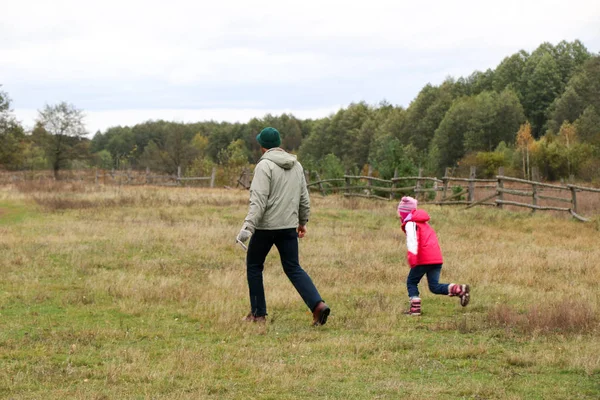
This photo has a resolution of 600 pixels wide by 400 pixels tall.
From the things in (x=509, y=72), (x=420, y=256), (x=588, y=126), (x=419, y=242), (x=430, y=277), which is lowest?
(x=430, y=277)

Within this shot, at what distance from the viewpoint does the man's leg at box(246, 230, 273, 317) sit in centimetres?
713

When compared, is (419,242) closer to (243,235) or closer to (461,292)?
(461,292)

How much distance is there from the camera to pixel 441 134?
8150 centimetres

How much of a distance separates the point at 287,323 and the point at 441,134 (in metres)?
76.4

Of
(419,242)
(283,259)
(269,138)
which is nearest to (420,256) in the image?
(419,242)

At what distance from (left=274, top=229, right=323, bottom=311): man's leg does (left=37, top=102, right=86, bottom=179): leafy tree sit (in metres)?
52.6

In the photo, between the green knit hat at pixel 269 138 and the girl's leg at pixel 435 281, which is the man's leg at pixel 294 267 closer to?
the green knit hat at pixel 269 138

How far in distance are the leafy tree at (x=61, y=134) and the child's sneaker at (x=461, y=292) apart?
52488 millimetres

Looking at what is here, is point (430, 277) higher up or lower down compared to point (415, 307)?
higher up

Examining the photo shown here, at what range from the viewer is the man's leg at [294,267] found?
713 centimetres

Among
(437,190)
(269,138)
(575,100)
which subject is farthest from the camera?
(575,100)

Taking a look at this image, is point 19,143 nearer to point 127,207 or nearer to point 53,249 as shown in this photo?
point 127,207

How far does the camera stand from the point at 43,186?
33.8 m

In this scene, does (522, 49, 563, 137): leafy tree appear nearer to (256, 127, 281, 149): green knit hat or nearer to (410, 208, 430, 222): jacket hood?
(410, 208, 430, 222): jacket hood
